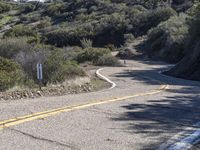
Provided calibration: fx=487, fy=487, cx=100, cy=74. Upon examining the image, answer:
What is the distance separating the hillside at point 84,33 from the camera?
2622cm

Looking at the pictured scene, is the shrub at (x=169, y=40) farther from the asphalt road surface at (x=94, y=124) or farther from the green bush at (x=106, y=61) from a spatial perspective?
the asphalt road surface at (x=94, y=124)

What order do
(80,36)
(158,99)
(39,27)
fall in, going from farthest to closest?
(39,27) < (80,36) < (158,99)

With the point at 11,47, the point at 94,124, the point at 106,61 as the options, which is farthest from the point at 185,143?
the point at 106,61

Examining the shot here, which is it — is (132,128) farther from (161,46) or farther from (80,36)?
(80,36)

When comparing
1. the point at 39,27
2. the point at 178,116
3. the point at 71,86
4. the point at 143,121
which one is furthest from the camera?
the point at 39,27

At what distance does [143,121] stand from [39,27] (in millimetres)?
78973

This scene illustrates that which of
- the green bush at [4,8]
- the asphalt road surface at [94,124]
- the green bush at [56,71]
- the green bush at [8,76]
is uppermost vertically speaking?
the green bush at [4,8]

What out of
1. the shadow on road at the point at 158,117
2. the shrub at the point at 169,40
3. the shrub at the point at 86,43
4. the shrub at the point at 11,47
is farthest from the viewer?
the shrub at the point at 86,43

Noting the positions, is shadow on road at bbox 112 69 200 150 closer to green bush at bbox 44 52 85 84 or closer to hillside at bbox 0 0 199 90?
hillside at bbox 0 0 199 90

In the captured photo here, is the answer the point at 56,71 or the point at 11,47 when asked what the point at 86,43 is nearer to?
the point at 11,47

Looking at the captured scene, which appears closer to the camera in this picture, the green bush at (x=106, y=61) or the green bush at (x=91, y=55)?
the green bush at (x=106, y=61)

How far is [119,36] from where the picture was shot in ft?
255

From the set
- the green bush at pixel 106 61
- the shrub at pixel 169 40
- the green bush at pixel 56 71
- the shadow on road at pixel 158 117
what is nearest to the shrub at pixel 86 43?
the shrub at pixel 169 40

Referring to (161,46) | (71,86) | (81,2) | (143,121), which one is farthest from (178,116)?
(81,2)
